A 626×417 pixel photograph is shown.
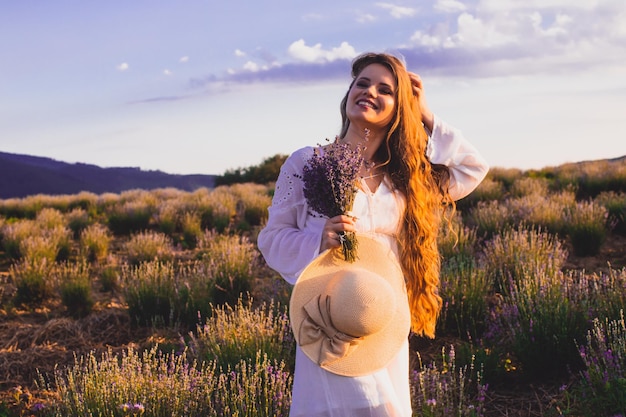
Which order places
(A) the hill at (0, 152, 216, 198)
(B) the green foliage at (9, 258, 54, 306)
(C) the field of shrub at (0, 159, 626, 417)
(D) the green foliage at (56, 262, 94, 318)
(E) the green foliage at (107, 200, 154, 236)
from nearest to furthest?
(C) the field of shrub at (0, 159, 626, 417) → (D) the green foliage at (56, 262, 94, 318) → (B) the green foliage at (9, 258, 54, 306) → (E) the green foliage at (107, 200, 154, 236) → (A) the hill at (0, 152, 216, 198)

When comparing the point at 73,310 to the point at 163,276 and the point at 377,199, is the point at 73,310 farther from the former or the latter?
the point at 377,199

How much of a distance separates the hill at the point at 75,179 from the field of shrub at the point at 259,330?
40798mm

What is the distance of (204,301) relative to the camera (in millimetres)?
6430

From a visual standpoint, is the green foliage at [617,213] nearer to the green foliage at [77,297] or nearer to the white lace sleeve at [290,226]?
the green foliage at [77,297]

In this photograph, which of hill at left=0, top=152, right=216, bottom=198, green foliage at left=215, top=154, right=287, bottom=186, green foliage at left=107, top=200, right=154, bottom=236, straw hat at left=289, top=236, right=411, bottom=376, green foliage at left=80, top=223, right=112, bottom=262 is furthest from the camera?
hill at left=0, top=152, right=216, bottom=198

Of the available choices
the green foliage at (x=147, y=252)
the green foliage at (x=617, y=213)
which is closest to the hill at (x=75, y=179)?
the green foliage at (x=147, y=252)

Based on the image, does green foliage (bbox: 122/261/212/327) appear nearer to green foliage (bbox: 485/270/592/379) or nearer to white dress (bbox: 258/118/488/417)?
green foliage (bbox: 485/270/592/379)

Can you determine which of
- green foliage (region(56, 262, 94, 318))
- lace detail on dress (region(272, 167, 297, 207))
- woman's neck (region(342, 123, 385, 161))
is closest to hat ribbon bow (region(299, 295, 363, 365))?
lace detail on dress (region(272, 167, 297, 207))

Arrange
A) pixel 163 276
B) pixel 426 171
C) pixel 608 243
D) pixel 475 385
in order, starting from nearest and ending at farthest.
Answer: pixel 426 171
pixel 475 385
pixel 163 276
pixel 608 243

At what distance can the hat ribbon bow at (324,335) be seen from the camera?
244 cm

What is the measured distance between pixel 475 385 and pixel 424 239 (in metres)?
2.16

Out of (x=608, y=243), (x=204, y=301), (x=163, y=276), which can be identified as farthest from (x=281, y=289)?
(x=608, y=243)

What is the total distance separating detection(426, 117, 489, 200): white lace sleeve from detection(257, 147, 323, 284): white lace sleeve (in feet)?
2.26

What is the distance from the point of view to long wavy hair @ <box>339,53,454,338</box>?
2.86 metres
